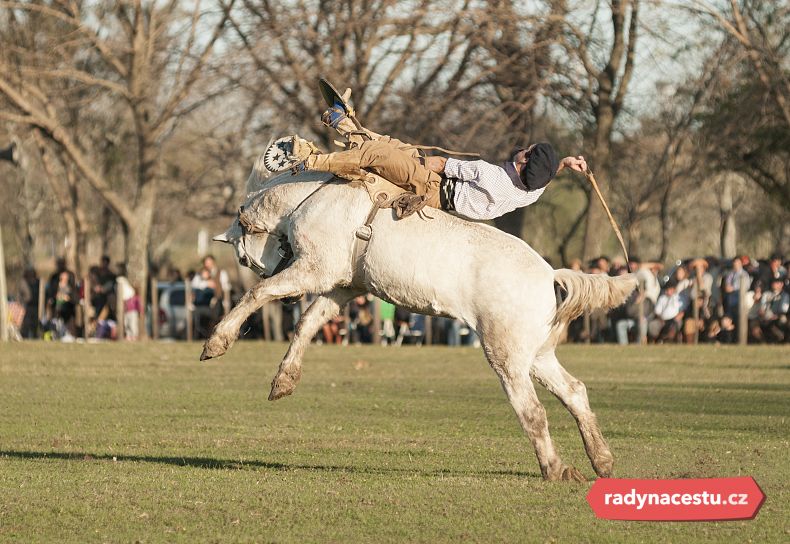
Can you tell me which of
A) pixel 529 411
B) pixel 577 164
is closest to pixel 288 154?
pixel 577 164

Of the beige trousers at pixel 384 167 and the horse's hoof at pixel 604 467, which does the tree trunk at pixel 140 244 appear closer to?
the beige trousers at pixel 384 167

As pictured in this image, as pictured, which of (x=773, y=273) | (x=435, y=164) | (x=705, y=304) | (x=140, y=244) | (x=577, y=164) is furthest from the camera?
(x=140, y=244)

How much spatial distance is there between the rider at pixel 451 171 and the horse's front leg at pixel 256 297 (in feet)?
2.83

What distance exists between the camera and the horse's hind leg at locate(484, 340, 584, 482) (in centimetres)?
1014

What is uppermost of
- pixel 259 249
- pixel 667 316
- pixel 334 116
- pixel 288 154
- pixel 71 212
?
pixel 71 212

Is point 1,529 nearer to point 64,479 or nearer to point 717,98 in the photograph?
point 64,479

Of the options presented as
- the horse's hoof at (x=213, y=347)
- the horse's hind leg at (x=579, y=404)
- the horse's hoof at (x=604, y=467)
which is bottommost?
the horse's hoof at (x=604, y=467)

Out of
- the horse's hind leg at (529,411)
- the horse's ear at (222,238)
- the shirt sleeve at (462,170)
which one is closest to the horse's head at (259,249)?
the horse's ear at (222,238)

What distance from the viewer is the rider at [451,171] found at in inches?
412

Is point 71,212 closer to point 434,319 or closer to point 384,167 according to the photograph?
point 434,319

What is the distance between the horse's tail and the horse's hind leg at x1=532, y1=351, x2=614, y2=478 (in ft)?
1.18

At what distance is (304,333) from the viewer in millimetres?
10930

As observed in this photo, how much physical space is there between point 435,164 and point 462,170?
0.26 metres

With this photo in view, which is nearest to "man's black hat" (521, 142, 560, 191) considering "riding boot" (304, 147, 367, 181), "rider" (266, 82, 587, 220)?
"rider" (266, 82, 587, 220)
